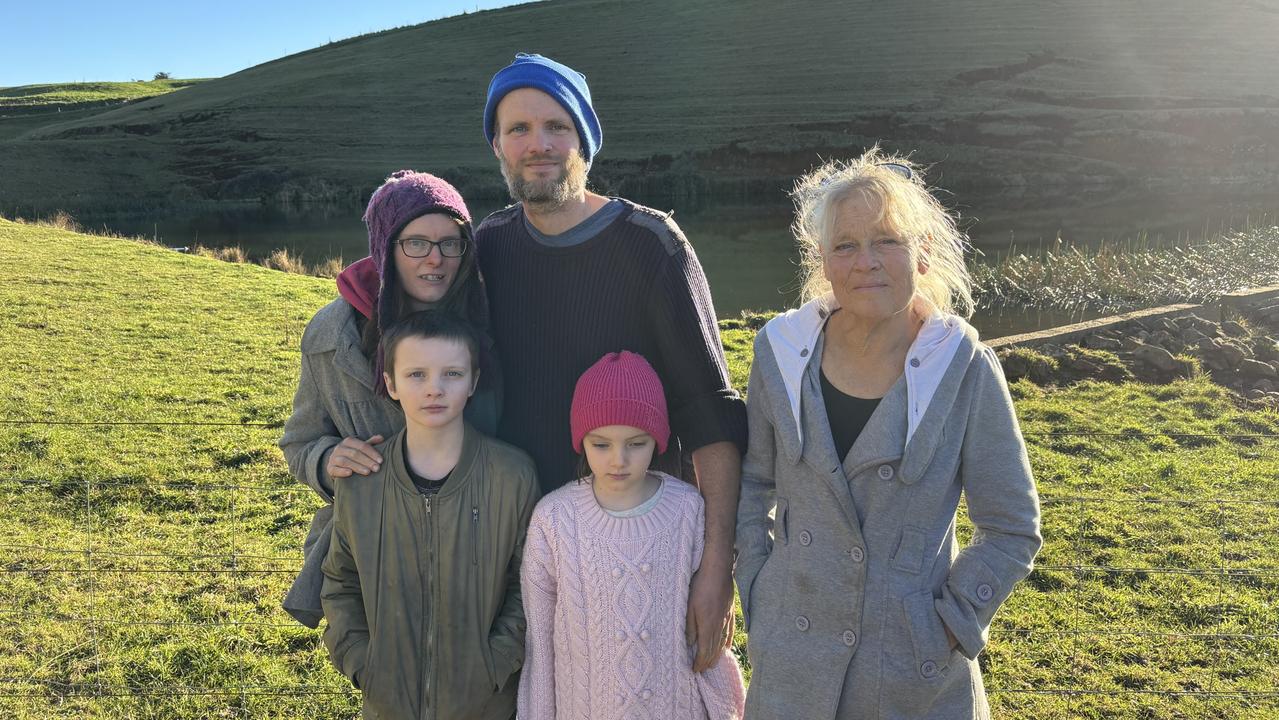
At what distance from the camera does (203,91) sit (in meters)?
58.6

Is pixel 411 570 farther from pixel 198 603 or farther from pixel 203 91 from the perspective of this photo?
pixel 203 91

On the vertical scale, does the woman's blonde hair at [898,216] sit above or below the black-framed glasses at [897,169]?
below

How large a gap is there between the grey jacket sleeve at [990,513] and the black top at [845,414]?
23cm

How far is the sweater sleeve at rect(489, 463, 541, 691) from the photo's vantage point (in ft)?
7.45

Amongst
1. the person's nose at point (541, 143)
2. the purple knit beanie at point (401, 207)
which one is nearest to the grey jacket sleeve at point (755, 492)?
the person's nose at point (541, 143)

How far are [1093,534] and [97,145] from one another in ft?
162

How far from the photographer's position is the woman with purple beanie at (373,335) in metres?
2.26

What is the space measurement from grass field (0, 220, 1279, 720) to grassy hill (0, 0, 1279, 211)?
28195 mm

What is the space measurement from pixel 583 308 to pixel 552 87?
24.2 inches

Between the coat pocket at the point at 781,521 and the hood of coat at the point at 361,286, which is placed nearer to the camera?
the coat pocket at the point at 781,521

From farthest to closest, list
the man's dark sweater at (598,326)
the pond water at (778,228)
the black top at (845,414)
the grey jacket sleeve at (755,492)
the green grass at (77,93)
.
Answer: the green grass at (77,93)
the pond water at (778,228)
the man's dark sweater at (598,326)
the grey jacket sleeve at (755,492)
the black top at (845,414)

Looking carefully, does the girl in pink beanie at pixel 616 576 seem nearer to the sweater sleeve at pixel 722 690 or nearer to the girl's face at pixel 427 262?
the sweater sleeve at pixel 722 690

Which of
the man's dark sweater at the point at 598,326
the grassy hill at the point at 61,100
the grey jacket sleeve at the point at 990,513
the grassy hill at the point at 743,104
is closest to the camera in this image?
the grey jacket sleeve at the point at 990,513

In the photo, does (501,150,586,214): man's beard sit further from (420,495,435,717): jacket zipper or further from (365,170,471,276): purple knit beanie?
(420,495,435,717): jacket zipper
